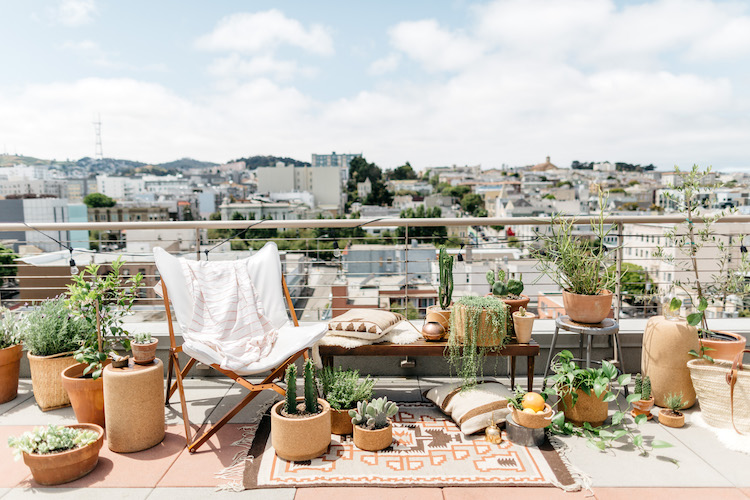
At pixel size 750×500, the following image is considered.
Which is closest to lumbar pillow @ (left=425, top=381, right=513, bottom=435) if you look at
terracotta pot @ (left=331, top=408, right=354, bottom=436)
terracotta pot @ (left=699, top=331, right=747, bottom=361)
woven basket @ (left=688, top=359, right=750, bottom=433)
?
terracotta pot @ (left=331, top=408, right=354, bottom=436)

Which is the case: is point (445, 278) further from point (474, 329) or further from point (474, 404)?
point (474, 404)

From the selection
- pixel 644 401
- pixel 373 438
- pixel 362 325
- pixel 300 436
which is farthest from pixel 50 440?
pixel 644 401

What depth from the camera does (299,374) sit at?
357 cm

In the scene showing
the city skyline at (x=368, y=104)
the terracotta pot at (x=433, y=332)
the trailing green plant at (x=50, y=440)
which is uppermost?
the city skyline at (x=368, y=104)

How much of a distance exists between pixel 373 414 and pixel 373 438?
0.11 meters

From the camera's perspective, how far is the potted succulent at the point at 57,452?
2176 millimetres

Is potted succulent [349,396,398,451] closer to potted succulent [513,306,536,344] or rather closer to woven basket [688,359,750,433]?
potted succulent [513,306,536,344]

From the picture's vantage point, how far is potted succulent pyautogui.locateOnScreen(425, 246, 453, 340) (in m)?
2.98

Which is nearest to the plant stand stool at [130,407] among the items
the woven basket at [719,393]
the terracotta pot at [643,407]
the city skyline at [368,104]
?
the terracotta pot at [643,407]

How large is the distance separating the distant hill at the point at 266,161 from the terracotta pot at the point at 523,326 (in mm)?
107465

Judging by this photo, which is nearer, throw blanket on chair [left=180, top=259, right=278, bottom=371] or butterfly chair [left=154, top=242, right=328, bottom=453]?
butterfly chair [left=154, top=242, right=328, bottom=453]

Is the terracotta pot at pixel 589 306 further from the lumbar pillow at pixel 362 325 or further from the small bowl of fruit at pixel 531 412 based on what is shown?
the lumbar pillow at pixel 362 325

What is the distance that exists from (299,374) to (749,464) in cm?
252

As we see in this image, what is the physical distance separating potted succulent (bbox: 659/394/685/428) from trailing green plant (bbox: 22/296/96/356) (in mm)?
3151
